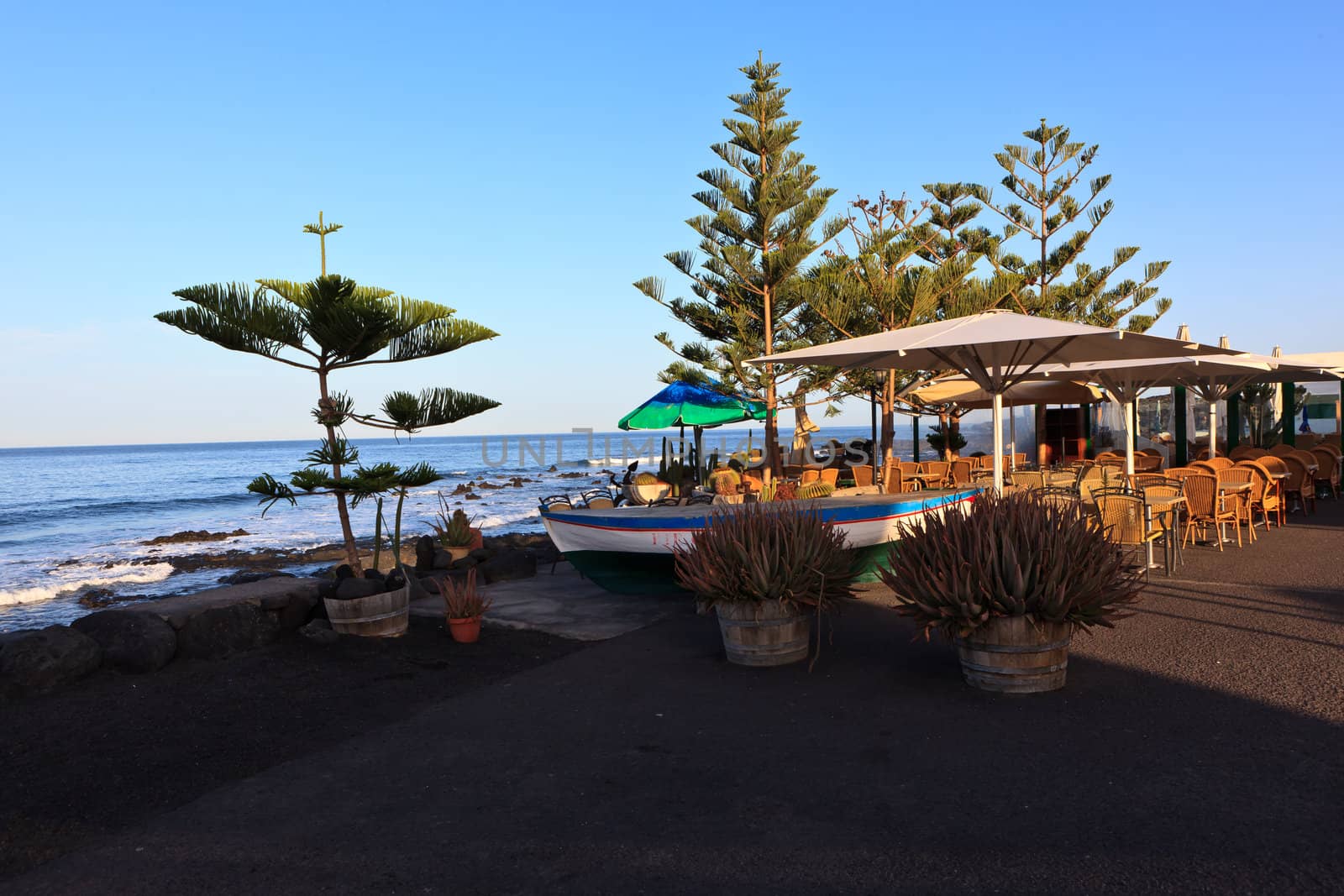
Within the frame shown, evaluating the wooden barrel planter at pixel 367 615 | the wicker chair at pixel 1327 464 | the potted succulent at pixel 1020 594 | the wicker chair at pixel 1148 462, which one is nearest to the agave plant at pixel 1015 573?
the potted succulent at pixel 1020 594

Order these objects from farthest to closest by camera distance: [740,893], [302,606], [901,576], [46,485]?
[46,485] → [302,606] → [901,576] → [740,893]

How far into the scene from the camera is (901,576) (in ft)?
14.2

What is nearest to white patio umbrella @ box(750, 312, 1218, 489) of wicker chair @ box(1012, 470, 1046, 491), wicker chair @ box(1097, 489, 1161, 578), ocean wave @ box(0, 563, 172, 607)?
wicker chair @ box(1097, 489, 1161, 578)

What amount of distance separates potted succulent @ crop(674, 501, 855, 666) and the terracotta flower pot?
154cm

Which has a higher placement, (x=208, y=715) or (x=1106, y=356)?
(x=1106, y=356)

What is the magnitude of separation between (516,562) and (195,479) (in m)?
43.2

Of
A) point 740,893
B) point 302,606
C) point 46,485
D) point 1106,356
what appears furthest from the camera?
point 46,485

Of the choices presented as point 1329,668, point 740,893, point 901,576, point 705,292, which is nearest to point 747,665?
point 901,576

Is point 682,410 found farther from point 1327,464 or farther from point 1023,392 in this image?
point 1327,464

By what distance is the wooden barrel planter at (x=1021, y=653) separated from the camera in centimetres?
397

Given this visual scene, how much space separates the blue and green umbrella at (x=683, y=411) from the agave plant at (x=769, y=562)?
7.93 m

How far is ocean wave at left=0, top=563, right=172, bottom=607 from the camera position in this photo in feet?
41.3

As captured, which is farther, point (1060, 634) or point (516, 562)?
point (516, 562)

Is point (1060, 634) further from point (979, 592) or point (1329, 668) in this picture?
point (1329, 668)
